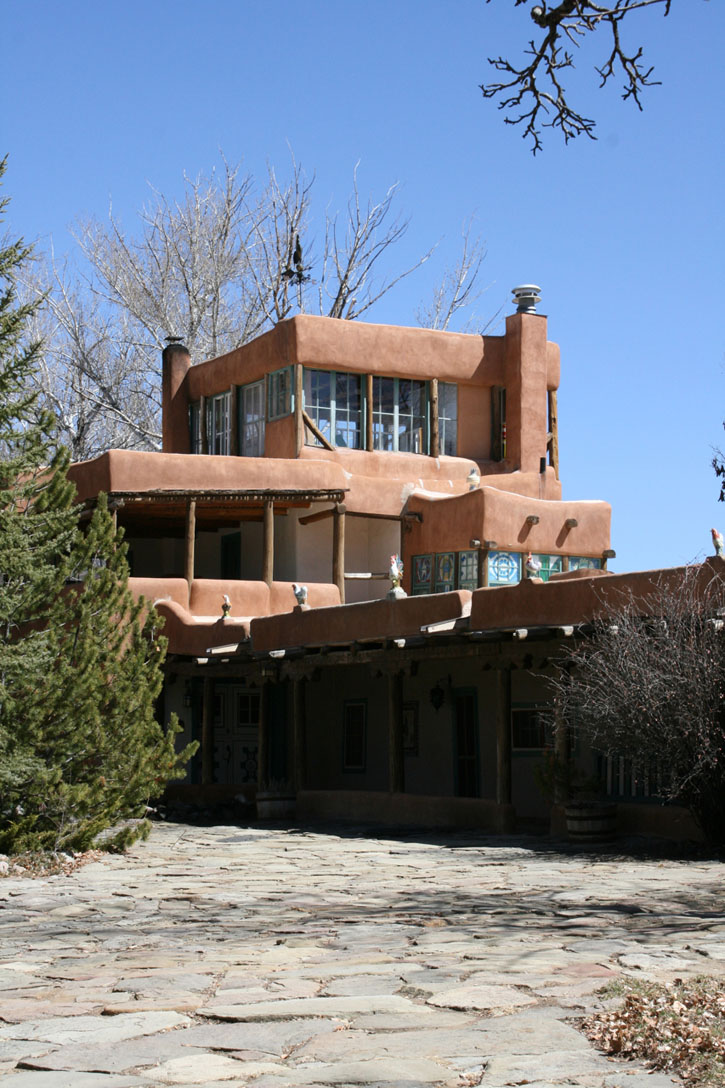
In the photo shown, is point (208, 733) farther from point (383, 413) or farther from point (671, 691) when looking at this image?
point (671, 691)

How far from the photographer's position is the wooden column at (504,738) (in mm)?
17844

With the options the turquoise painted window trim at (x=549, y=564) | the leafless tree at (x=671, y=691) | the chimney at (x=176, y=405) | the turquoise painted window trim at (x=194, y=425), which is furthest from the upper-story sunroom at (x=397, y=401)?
the leafless tree at (x=671, y=691)

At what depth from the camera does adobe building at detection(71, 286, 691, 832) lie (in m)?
19.5

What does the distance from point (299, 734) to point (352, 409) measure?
7838 mm

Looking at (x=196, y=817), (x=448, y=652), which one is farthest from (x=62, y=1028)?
(x=196, y=817)

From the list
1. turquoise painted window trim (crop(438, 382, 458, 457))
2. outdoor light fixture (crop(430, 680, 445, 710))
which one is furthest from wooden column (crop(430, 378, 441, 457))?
outdoor light fixture (crop(430, 680, 445, 710))

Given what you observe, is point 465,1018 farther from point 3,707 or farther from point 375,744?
point 375,744

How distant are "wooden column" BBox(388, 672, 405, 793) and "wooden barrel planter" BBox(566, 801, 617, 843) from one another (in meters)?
4.35

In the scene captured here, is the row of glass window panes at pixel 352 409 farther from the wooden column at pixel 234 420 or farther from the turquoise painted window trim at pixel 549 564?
the turquoise painted window trim at pixel 549 564

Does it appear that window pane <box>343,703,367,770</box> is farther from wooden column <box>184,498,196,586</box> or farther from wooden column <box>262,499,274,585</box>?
wooden column <box>184,498,196,586</box>

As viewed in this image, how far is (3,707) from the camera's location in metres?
15.4

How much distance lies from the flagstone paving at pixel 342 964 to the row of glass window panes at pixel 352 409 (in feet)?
42.5

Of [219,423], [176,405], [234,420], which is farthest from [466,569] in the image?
[176,405]

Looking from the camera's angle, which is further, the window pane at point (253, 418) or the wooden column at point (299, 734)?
the window pane at point (253, 418)
